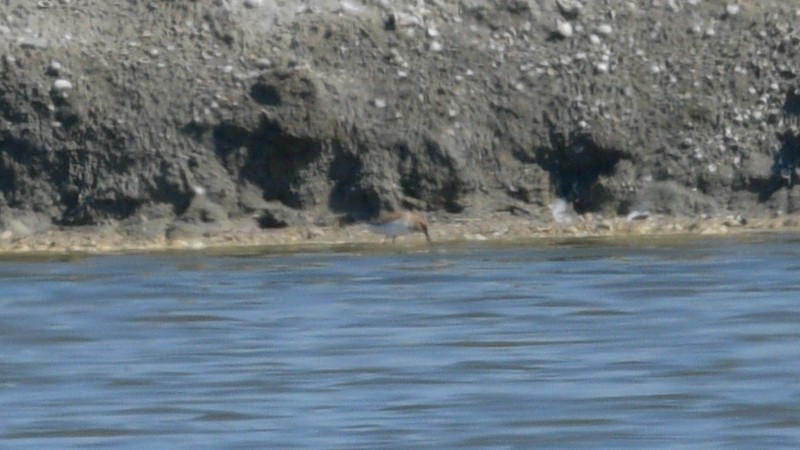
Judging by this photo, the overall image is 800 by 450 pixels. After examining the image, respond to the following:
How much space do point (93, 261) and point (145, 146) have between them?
1.27 meters

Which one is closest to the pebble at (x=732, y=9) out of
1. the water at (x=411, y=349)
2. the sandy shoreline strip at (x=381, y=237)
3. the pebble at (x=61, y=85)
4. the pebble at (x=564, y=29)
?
the pebble at (x=564, y=29)

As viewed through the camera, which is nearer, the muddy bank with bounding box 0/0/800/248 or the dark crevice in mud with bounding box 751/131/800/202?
the muddy bank with bounding box 0/0/800/248

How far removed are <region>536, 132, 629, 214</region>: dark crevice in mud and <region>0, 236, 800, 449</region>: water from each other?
867 millimetres

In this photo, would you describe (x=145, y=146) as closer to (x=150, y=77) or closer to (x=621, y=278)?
(x=150, y=77)

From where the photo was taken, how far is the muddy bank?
55.8 ft

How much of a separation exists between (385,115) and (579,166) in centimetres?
152

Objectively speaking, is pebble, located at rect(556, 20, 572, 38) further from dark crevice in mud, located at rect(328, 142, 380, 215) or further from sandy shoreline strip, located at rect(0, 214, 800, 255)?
dark crevice in mud, located at rect(328, 142, 380, 215)

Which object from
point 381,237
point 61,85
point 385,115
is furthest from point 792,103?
point 61,85

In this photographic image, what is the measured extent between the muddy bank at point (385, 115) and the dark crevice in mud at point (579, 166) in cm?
1

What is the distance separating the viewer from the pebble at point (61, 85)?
16891mm

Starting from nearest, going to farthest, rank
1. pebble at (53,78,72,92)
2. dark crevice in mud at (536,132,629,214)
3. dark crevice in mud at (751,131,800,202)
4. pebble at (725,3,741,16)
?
pebble at (53,78,72,92), dark crevice in mud at (536,132,629,214), dark crevice in mud at (751,131,800,202), pebble at (725,3,741,16)

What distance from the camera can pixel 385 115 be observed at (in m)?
17.2

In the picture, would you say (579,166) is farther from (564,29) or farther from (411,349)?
(411,349)

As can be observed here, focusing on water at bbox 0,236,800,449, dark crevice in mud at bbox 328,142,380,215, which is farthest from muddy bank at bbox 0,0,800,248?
water at bbox 0,236,800,449
